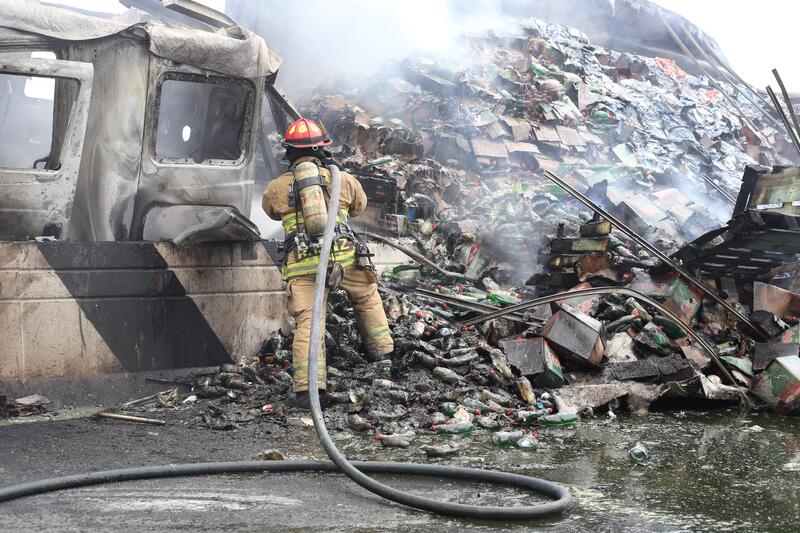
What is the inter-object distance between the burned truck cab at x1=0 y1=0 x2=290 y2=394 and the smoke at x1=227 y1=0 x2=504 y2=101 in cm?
916

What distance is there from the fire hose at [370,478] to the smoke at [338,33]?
11405mm

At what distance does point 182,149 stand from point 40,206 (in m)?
1.26

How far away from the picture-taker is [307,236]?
16.1 feet

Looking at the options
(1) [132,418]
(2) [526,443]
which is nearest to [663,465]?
(2) [526,443]

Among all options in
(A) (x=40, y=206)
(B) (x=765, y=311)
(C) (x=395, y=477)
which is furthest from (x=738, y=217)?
(A) (x=40, y=206)

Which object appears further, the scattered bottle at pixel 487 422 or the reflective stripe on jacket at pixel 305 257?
the reflective stripe on jacket at pixel 305 257

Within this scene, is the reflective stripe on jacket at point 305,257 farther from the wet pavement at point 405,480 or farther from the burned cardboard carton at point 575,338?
the burned cardboard carton at point 575,338

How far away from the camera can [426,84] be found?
1335 cm

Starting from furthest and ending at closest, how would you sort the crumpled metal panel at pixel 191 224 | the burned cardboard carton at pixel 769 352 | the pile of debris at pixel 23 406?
the burned cardboard carton at pixel 769 352, the crumpled metal panel at pixel 191 224, the pile of debris at pixel 23 406

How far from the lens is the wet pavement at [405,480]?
9.83 ft

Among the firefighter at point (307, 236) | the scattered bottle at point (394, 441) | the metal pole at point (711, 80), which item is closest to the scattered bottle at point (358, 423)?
the scattered bottle at point (394, 441)

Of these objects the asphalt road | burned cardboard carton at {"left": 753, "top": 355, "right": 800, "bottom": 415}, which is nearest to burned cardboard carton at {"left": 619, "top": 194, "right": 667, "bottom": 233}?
burned cardboard carton at {"left": 753, "top": 355, "right": 800, "bottom": 415}

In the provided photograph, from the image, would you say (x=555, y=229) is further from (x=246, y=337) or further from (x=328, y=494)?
(x=328, y=494)

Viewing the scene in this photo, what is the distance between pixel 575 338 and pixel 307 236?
197cm
